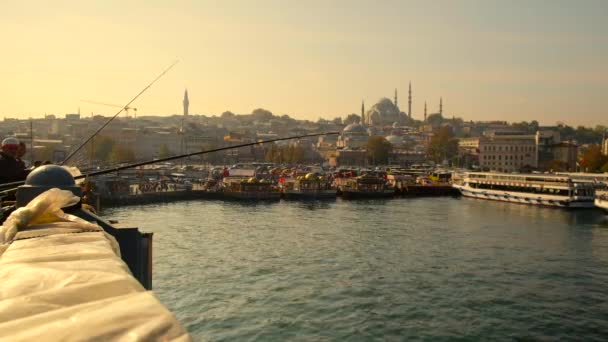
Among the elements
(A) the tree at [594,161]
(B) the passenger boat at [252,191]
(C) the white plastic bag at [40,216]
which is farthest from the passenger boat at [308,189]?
(C) the white plastic bag at [40,216]

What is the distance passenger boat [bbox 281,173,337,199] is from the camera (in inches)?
1289

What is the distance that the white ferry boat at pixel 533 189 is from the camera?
27.8m

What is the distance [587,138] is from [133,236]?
100327 mm

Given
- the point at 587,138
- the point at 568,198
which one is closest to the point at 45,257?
the point at 568,198

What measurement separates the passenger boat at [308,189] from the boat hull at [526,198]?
8.02 metres

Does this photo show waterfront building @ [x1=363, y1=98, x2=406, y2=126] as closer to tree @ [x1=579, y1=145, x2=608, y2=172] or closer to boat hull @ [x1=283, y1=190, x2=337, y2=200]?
tree @ [x1=579, y1=145, x2=608, y2=172]

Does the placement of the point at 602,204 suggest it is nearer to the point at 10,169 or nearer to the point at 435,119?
the point at 10,169

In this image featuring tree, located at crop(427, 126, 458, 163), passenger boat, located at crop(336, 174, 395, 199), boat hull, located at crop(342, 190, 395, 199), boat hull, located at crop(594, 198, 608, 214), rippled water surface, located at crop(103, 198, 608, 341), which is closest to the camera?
rippled water surface, located at crop(103, 198, 608, 341)

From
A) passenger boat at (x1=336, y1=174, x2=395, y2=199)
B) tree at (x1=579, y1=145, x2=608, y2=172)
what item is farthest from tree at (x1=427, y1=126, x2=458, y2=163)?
passenger boat at (x1=336, y1=174, x2=395, y2=199)

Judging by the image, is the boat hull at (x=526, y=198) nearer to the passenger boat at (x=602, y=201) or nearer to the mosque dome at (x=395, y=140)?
the passenger boat at (x=602, y=201)

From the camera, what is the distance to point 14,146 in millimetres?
6816

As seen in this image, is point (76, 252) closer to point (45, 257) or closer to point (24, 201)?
point (45, 257)

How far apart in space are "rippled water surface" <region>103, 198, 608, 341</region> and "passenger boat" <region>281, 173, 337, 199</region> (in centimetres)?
1137

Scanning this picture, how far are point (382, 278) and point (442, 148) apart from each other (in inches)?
2346
